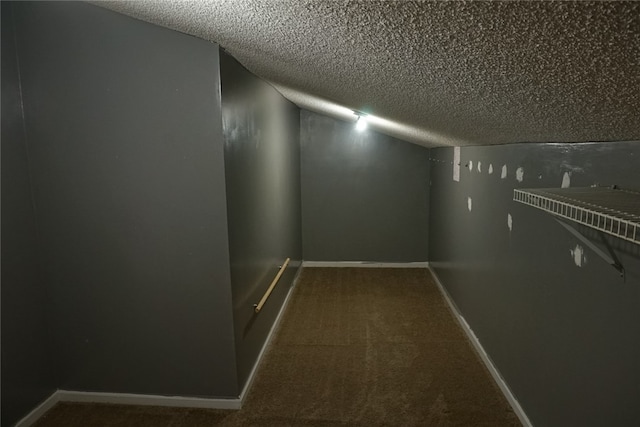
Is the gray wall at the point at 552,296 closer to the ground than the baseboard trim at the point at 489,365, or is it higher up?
higher up

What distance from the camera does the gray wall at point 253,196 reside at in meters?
2.35

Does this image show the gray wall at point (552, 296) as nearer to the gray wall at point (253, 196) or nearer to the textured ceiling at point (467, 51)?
the textured ceiling at point (467, 51)

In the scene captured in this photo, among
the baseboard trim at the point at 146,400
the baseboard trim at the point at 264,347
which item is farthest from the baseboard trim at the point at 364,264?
the baseboard trim at the point at 146,400

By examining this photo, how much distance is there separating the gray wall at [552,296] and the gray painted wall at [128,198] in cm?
162

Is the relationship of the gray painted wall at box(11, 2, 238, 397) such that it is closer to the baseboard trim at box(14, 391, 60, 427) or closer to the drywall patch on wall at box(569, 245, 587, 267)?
the baseboard trim at box(14, 391, 60, 427)

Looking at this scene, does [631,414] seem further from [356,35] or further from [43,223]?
[43,223]

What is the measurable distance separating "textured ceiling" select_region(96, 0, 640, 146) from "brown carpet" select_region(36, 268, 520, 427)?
161 cm

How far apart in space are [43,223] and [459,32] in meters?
2.46

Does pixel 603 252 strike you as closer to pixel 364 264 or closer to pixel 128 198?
pixel 128 198

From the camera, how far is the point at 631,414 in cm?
127

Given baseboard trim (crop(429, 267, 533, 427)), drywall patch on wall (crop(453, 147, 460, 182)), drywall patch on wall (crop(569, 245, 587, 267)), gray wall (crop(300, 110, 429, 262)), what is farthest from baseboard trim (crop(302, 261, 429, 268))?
drywall patch on wall (crop(569, 245, 587, 267))

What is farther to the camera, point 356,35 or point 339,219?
point 339,219

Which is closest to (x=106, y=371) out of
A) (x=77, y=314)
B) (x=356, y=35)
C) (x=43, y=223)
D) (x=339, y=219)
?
(x=77, y=314)

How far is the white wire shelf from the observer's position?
0.90 m
